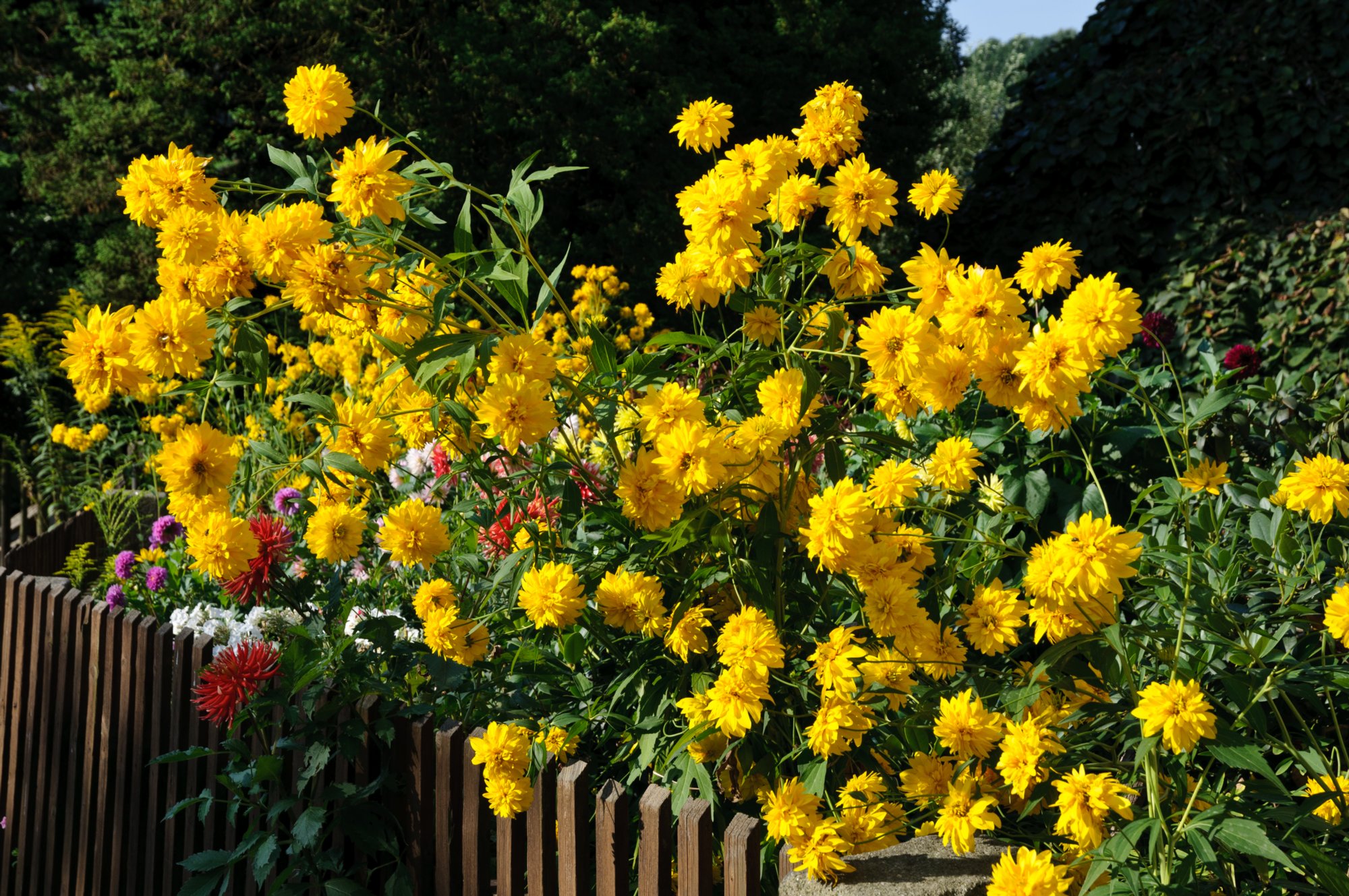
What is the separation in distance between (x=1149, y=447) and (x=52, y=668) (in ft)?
10.2

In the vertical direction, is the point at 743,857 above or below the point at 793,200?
below

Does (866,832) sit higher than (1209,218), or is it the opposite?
(1209,218)

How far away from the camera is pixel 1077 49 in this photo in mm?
6824

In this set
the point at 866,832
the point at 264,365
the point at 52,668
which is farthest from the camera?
the point at 52,668

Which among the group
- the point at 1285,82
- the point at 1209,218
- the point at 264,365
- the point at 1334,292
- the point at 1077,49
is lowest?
the point at 264,365

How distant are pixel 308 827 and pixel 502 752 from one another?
0.51 metres

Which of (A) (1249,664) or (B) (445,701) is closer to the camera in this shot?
(A) (1249,664)

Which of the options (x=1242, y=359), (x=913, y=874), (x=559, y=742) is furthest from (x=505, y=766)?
(x=1242, y=359)

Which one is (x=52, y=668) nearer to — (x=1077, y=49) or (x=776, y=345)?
(x=776, y=345)

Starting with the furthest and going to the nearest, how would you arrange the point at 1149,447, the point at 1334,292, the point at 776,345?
the point at 1334,292
the point at 1149,447
the point at 776,345

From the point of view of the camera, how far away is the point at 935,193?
2018 millimetres

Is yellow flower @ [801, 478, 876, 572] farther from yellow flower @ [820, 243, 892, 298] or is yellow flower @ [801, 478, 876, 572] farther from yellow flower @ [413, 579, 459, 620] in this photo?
yellow flower @ [413, 579, 459, 620]

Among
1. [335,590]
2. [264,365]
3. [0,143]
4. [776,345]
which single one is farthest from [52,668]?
[0,143]

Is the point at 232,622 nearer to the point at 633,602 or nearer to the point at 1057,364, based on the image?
the point at 633,602
